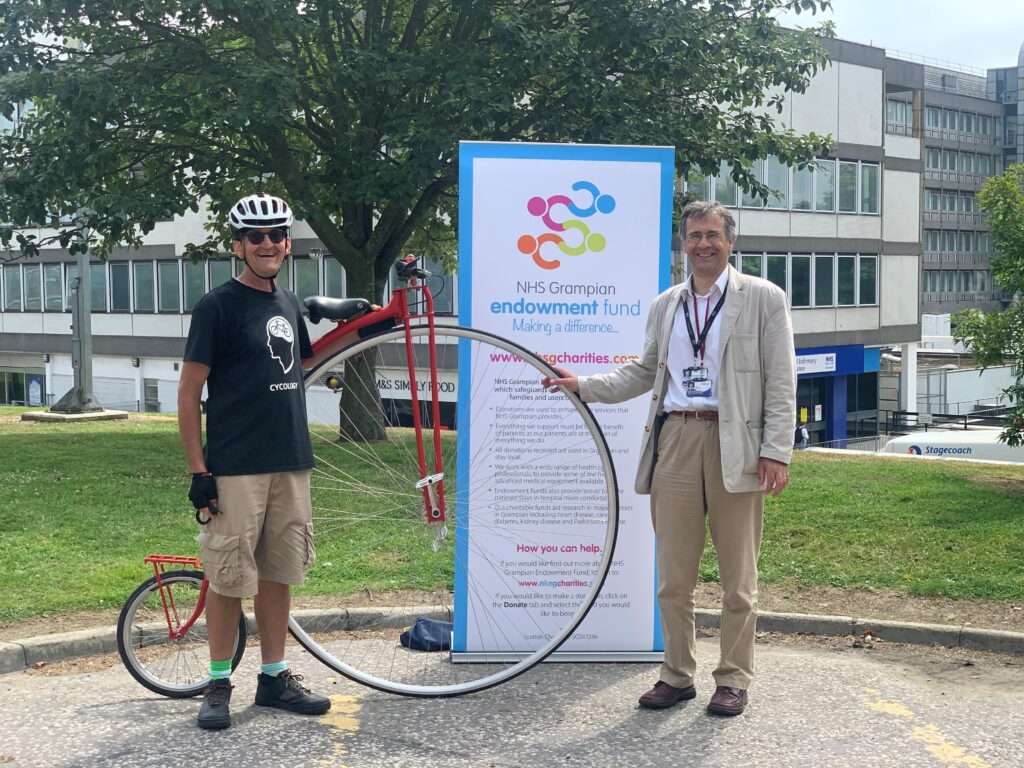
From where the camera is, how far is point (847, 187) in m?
44.1

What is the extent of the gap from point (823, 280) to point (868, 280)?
307cm

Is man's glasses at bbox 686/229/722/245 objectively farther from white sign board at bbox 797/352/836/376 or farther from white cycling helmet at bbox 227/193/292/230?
white sign board at bbox 797/352/836/376

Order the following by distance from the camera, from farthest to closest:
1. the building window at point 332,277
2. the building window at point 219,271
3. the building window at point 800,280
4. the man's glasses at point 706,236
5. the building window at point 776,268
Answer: the building window at point 800,280 < the building window at point 776,268 < the building window at point 219,271 < the building window at point 332,277 < the man's glasses at point 706,236

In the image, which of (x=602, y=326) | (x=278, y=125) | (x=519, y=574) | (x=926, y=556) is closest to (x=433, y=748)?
(x=519, y=574)

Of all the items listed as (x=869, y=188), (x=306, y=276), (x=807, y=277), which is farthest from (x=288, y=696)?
(x=869, y=188)

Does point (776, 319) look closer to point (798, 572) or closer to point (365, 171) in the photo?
point (798, 572)

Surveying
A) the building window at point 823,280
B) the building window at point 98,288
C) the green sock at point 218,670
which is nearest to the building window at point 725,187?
the building window at point 823,280

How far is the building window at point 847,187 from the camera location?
144 feet

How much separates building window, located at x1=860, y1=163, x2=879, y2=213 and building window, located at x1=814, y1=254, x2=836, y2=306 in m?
2.64

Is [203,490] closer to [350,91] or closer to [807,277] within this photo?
[350,91]

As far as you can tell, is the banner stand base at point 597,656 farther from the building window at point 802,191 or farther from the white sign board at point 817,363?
the building window at point 802,191

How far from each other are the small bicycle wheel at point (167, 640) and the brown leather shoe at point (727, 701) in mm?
2114

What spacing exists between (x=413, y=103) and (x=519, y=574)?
11283 mm

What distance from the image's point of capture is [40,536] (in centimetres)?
865
